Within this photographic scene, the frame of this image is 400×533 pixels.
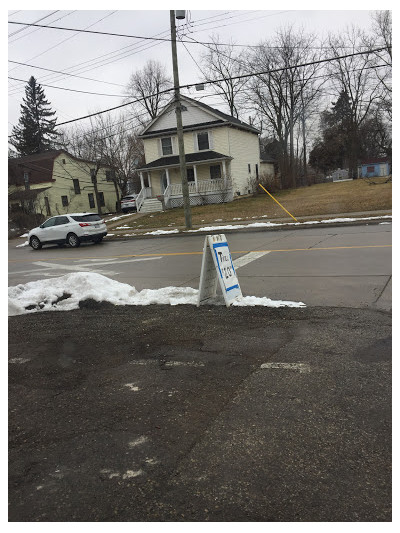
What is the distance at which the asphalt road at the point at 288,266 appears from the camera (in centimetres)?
701

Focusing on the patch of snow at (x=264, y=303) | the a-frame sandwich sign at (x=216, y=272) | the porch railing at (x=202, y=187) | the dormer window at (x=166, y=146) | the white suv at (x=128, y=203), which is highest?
the dormer window at (x=166, y=146)

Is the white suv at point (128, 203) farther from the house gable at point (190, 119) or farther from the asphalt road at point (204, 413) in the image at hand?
the asphalt road at point (204, 413)

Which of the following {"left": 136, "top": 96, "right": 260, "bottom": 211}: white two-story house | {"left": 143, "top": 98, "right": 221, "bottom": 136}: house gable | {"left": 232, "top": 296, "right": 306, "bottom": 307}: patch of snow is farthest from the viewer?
{"left": 143, "top": 98, "right": 221, "bottom": 136}: house gable

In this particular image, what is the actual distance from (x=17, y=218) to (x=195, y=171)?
1442cm

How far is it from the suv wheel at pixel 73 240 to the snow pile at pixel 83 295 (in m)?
12.2

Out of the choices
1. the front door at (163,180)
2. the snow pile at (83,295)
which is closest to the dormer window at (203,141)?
the front door at (163,180)

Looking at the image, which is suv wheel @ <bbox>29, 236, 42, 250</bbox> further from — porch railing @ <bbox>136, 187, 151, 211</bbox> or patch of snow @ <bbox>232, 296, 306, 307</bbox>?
patch of snow @ <bbox>232, 296, 306, 307</bbox>

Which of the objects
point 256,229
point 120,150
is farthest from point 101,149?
point 256,229

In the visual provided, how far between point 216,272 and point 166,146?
103ft

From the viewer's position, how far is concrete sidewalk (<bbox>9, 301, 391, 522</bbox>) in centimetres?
226

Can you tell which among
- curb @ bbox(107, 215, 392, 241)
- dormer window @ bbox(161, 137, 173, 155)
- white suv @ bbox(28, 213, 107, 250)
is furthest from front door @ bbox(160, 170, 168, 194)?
white suv @ bbox(28, 213, 107, 250)

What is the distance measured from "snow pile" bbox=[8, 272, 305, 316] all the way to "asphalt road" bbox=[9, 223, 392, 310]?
3.57 ft

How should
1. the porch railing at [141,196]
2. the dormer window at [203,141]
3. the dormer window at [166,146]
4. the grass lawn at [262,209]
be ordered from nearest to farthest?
1. the grass lawn at [262,209]
2. the dormer window at [203,141]
3. the porch railing at [141,196]
4. the dormer window at [166,146]

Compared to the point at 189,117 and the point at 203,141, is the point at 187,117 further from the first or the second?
the point at 203,141
